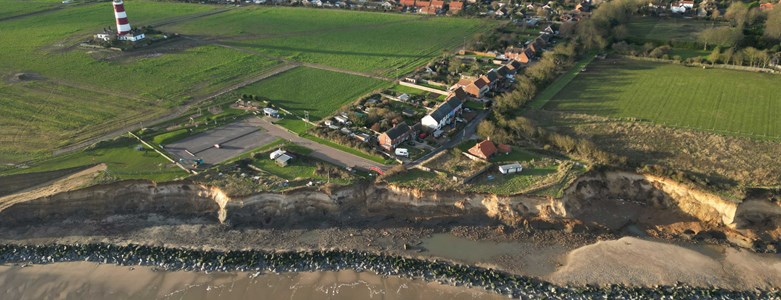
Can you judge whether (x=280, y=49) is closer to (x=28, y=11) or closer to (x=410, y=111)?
(x=410, y=111)

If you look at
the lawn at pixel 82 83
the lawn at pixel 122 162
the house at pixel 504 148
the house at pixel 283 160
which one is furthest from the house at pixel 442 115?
the lawn at pixel 82 83

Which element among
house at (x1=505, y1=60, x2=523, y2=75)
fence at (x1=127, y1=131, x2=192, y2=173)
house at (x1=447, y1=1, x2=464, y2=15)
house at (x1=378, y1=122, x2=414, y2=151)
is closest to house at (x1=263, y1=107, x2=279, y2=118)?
fence at (x1=127, y1=131, x2=192, y2=173)

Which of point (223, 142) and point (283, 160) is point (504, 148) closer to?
point (283, 160)

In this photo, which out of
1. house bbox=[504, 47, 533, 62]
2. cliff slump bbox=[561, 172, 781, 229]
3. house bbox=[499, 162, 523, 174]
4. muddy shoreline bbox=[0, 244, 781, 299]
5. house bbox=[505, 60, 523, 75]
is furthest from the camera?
house bbox=[504, 47, 533, 62]

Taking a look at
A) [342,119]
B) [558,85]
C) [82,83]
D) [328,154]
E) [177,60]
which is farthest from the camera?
[177,60]

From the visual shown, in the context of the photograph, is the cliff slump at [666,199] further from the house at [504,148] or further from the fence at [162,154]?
the fence at [162,154]

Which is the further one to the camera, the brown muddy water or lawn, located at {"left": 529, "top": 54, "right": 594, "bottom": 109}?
lawn, located at {"left": 529, "top": 54, "right": 594, "bottom": 109}

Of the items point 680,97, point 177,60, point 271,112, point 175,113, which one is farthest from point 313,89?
point 680,97

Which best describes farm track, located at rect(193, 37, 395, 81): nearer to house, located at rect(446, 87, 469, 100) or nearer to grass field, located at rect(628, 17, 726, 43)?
house, located at rect(446, 87, 469, 100)
